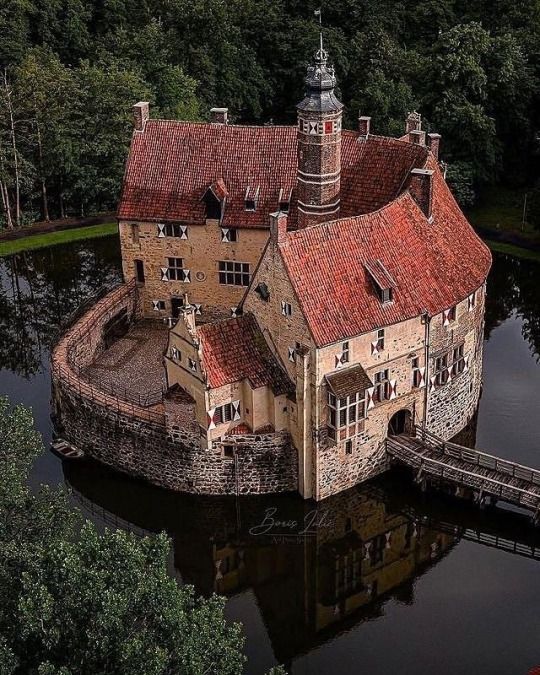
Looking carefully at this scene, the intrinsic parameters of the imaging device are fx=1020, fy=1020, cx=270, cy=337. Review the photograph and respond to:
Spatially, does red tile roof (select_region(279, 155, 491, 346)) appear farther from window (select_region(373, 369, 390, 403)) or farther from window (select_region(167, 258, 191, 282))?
window (select_region(167, 258, 191, 282))

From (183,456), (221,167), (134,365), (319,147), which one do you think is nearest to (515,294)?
(221,167)

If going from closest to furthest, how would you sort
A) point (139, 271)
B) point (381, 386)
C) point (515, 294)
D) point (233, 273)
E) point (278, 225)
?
point (278, 225), point (381, 386), point (233, 273), point (139, 271), point (515, 294)

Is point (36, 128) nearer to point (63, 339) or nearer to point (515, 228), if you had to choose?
point (63, 339)

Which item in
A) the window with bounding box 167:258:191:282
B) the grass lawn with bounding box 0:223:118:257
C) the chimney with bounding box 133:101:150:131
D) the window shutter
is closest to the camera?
the window shutter

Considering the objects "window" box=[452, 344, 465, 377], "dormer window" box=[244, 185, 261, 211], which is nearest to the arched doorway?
"window" box=[452, 344, 465, 377]

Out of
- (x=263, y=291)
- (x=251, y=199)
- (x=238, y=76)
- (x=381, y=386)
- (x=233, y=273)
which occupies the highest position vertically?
(x=238, y=76)

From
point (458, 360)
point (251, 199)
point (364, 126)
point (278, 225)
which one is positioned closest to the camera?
point (278, 225)

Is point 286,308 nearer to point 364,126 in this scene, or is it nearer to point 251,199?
point 251,199
